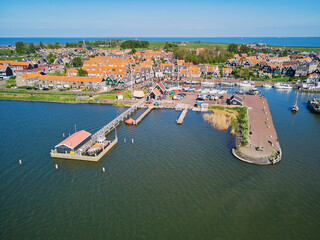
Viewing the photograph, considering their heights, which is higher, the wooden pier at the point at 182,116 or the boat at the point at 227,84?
the boat at the point at 227,84

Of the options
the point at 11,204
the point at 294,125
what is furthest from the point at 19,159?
the point at 294,125

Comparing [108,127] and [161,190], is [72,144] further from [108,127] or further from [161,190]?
[161,190]

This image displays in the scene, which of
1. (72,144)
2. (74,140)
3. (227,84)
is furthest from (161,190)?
(227,84)

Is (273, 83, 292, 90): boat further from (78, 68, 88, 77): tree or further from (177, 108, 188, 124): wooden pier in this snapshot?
(78, 68, 88, 77): tree

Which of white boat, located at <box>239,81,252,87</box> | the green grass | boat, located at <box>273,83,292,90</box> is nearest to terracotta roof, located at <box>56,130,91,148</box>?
the green grass

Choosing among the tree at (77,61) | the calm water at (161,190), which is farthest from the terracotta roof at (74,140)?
the tree at (77,61)

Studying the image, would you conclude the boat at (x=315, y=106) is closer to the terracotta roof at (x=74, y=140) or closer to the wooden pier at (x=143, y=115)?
the wooden pier at (x=143, y=115)
